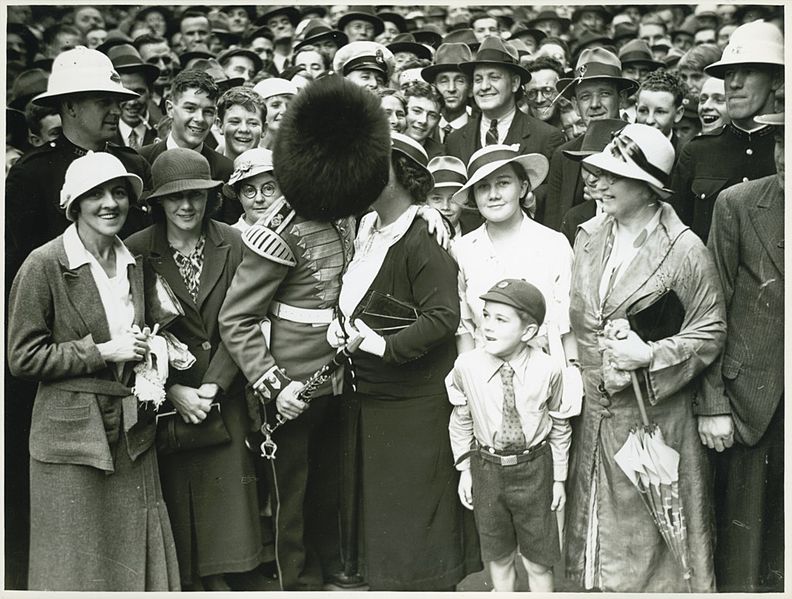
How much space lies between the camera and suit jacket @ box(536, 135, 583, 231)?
18.1 feet

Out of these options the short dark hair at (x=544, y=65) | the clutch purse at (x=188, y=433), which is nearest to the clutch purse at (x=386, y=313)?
the clutch purse at (x=188, y=433)

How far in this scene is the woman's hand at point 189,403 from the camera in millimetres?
5191

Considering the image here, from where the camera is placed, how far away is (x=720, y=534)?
17.5 ft

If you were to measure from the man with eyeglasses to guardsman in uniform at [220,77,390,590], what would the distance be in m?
1.79

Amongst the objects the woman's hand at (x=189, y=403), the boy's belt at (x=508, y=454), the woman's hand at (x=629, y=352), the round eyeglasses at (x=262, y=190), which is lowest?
the boy's belt at (x=508, y=454)

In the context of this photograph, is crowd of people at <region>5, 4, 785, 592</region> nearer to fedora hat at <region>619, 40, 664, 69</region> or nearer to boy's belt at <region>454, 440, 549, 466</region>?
boy's belt at <region>454, 440, 549, 466</region>

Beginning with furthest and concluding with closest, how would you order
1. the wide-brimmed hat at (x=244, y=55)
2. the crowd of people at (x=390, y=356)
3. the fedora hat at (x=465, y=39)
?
the wide-brimmed hat at (x=244, y=55), the fedora hat at (x=465, y=39), the crowd of people at (x=390, y=356)

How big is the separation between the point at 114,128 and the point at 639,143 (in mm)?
2757

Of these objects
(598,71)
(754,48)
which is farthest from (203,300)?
(754,48)

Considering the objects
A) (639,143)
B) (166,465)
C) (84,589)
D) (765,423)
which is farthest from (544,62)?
(84,589)

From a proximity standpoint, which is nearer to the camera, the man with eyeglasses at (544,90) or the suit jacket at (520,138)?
the suit jacket at (520,138)

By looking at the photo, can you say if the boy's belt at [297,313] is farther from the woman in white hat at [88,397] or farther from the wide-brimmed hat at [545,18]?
the wide-brimmed hat at [545,18]

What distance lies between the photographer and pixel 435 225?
5090 millimetres

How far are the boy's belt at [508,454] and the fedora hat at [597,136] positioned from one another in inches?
59.1
